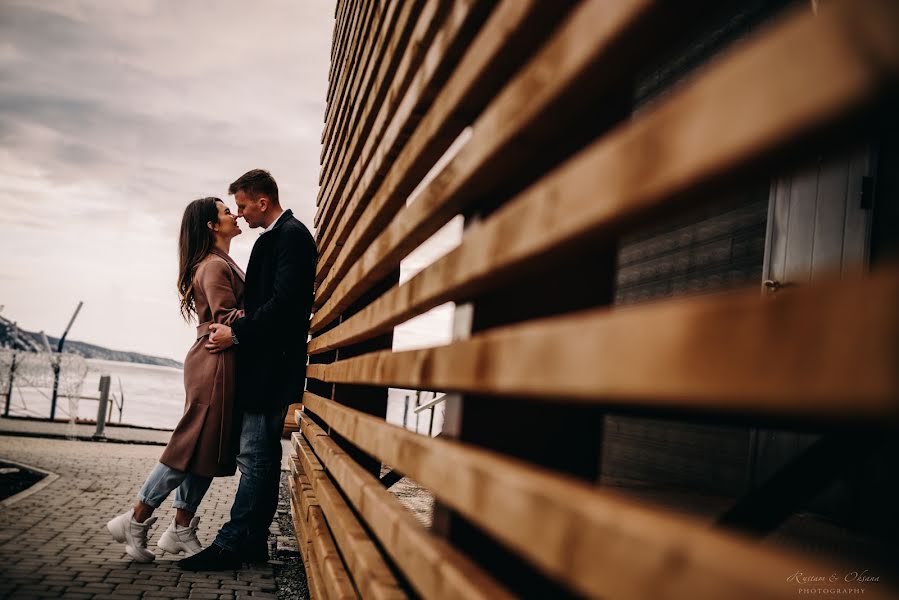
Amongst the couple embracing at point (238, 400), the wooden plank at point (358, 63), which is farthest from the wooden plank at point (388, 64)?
the couple embracing at point (238, 400)

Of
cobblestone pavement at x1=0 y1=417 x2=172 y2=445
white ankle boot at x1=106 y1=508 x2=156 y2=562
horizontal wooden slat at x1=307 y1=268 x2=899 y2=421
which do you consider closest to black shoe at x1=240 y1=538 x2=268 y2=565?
white ankle boot at x1=106 y1=508 x2=156 y2=562

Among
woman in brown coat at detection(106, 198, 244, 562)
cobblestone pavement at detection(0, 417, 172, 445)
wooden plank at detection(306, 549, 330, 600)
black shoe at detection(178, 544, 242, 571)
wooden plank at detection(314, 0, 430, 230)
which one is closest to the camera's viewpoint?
wooden plank at detection(314, 0, 430, 230)

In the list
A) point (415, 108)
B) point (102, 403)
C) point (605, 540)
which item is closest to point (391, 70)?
point (415, 108)

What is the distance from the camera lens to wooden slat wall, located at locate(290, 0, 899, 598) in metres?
0.42

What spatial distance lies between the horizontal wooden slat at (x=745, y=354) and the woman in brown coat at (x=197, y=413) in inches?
134

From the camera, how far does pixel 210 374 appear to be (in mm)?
3875

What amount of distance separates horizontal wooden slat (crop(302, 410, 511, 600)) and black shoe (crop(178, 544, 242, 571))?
79.5 inches

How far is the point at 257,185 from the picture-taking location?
4152 mm

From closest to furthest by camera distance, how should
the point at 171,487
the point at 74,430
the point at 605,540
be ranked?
the point at 605,540
the point at 171,487
the point at 74,430

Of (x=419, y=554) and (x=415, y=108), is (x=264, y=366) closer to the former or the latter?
(x=415, y=108)

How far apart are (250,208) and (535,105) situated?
349cm

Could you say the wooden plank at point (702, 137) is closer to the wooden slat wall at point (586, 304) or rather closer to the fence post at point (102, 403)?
the wooden slat wall at point (586, 304)

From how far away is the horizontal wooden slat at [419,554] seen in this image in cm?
94

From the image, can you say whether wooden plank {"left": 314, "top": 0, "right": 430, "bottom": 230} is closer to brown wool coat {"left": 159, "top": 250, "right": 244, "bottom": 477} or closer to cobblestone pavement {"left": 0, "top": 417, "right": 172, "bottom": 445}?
brown wool coat {"left": 159, "top": 250, "right": 244, "bottom": 477}
